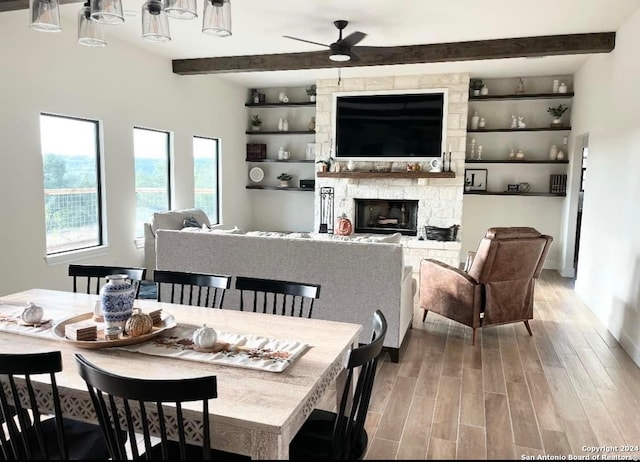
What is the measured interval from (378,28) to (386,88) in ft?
7.80

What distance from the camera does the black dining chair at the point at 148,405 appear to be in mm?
1281

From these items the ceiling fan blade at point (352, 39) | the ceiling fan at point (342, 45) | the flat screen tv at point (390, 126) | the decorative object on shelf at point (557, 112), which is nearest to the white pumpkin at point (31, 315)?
the ceiling fan at point (342, 45)

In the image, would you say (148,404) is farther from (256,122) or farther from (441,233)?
(256,122)

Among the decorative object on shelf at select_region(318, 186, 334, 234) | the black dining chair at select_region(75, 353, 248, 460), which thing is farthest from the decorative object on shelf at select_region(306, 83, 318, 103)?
the black dining chair at select_region(75, 353, 248, 460)

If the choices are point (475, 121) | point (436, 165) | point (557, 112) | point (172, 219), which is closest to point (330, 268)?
point (172, 219)

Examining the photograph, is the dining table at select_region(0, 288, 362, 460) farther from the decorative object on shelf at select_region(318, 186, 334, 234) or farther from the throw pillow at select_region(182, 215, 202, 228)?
the decorative object on shelf at select_region(318, 186, 334, 234)

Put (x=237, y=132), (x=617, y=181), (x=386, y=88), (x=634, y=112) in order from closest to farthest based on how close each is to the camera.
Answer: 1. (x=634, y=112)
2. (x=617, y=181)
3. (x=386, y=88)
4. (x=237, y=132)

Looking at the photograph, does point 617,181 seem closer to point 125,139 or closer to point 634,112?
point 634,112

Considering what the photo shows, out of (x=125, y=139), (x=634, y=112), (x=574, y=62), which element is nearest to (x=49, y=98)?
(x=125, y=139)

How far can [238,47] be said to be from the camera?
5.71 meters

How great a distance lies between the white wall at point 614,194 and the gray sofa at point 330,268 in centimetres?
189

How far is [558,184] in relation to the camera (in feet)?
23.0

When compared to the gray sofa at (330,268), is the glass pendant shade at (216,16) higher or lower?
higher

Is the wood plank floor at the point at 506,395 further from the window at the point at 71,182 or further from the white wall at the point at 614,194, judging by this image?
the window at the point at 71,182
